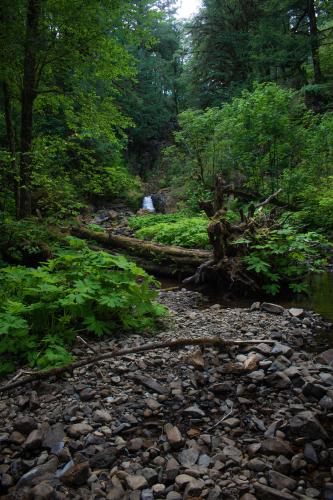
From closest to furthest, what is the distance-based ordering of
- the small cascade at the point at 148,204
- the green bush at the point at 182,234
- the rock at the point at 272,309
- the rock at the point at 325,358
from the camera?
the rock at the point at 325,358
the rock at the point at 272,309
the green bush at the point at 182,234
the small cascade at the point at 148,204

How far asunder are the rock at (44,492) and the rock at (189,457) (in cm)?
87

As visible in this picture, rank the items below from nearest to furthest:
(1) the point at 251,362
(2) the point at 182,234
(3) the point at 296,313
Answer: (1) the point at 251,362
(3) the point at 296,313
(2) the point at 182,234

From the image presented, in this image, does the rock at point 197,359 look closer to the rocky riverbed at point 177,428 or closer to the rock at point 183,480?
the rocky riverbed at point 177,428

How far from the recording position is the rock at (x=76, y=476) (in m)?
2.20

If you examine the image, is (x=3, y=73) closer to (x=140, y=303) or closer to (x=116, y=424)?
(x=140, y=303)

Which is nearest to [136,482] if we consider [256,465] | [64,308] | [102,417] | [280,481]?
[102,417]

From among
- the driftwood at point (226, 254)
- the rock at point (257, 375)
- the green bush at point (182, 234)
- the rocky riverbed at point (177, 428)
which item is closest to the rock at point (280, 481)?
the rocky riverbed at point (177, 428)

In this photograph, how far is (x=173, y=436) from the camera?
2.62 meters

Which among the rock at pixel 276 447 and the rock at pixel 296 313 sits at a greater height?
the rock at pixel 296 313

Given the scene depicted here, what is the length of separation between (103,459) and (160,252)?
21.2 ft

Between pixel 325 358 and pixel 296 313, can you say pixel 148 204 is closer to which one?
pixel 296 313

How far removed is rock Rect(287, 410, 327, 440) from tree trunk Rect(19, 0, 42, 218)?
619 cm

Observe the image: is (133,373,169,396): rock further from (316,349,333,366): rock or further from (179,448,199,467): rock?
(316,349,333,366): rock

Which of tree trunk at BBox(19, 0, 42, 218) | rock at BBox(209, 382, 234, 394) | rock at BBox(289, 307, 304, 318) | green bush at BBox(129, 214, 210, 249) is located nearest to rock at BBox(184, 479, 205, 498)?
rock at BBox(209, 382, 234, 394)
